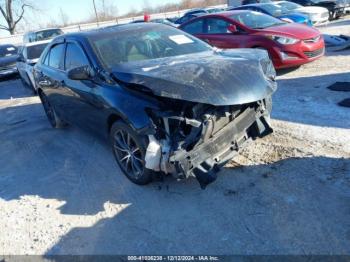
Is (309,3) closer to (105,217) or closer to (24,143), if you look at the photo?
(24,143)

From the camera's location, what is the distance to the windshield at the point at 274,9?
474 inches

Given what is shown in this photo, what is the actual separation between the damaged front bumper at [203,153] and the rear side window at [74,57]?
5.95 ft

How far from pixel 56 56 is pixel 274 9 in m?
9.06

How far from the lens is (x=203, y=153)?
3402mm

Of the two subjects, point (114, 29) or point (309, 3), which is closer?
point (114, 29)

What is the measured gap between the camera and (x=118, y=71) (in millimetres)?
3916

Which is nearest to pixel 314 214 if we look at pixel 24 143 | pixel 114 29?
pixel 114 29

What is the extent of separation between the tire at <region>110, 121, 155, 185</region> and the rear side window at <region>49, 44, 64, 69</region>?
208 cm

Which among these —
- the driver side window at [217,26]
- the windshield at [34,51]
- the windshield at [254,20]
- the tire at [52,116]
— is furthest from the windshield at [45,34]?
the windshield at [254,20]

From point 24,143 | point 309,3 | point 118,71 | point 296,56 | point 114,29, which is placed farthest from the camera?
point 309,3

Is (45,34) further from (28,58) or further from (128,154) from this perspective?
(128,154)

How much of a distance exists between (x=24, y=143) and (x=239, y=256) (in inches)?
190

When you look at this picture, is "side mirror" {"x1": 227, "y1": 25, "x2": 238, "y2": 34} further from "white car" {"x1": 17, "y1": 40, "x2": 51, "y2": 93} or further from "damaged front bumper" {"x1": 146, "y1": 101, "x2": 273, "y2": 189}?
"white car" {"x1": 17, "y1": 40, "x2": 51, "y2": 93}

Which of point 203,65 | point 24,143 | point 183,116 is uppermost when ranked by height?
point 203,65
